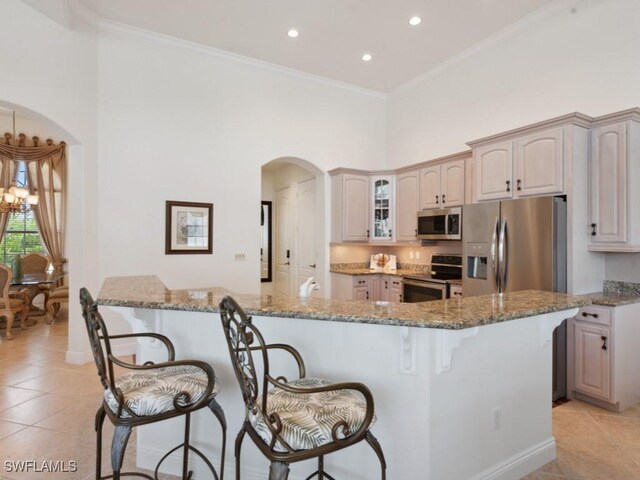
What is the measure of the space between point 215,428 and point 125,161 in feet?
11.4

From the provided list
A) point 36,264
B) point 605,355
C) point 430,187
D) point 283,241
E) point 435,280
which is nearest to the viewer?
point 605,355

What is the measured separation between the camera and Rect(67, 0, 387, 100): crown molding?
158 inches

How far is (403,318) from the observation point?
5.01 ft

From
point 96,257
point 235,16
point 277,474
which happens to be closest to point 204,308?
point 277,474

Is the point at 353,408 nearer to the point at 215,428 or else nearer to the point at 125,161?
the point at 215,428

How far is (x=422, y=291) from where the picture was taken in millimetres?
4629

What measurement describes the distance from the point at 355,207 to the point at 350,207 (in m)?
0.09

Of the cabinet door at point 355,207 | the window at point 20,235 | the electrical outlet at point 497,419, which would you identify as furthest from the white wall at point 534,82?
the window at point 20,235

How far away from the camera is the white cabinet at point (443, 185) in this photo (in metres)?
4.53

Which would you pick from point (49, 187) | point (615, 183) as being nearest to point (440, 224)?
point (615, 183)

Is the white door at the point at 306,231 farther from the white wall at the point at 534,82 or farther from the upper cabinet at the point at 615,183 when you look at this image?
the upper cabinet at the point at 615,183

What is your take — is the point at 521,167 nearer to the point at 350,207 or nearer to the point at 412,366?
the point at 350,207

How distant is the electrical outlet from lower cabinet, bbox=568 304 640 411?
1.64 meters

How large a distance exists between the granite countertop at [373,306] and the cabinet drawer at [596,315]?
1201 mm
